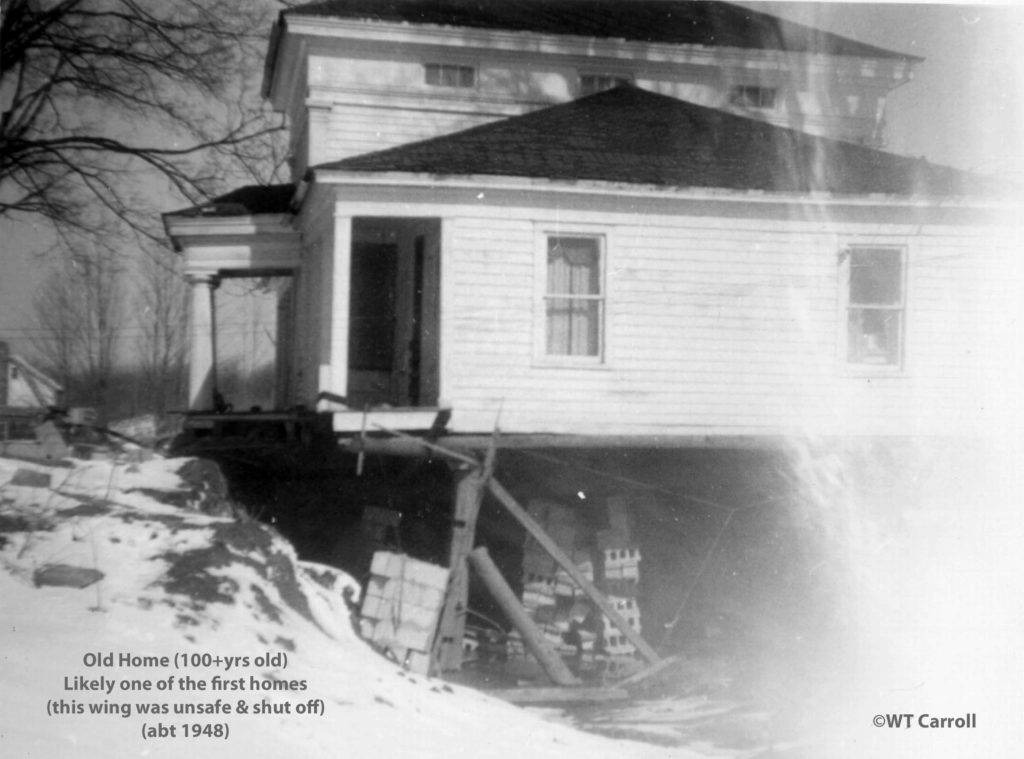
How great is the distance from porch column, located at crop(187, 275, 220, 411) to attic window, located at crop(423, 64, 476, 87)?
148 inches

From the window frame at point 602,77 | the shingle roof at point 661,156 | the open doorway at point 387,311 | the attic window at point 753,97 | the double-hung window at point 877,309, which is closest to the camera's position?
the shingle roof at point 661,156

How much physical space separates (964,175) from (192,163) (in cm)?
1154

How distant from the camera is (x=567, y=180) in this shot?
36.7 feet

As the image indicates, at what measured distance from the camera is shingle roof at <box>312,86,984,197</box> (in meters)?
11.4

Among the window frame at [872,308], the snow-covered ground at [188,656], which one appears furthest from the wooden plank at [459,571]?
the window frame at [872,308]

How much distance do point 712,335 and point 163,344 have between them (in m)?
12.6

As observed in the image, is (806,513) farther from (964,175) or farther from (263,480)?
(263,480)

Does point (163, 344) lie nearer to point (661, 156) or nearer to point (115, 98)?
point (115, 98)

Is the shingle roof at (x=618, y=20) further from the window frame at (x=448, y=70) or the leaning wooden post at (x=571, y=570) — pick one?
the leaning wooden post at (x=571, y=570)

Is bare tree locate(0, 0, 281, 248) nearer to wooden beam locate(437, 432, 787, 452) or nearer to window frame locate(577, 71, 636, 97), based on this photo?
window frame locate(577, 71, 636, 97)

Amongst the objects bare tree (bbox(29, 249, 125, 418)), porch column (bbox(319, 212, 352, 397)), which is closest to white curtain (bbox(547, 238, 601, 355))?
porch column (bbox(319, 212, 352, 397))

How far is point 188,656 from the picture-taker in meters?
7.27

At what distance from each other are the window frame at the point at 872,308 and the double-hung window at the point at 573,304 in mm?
2477

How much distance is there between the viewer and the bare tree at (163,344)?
61.0 feet
